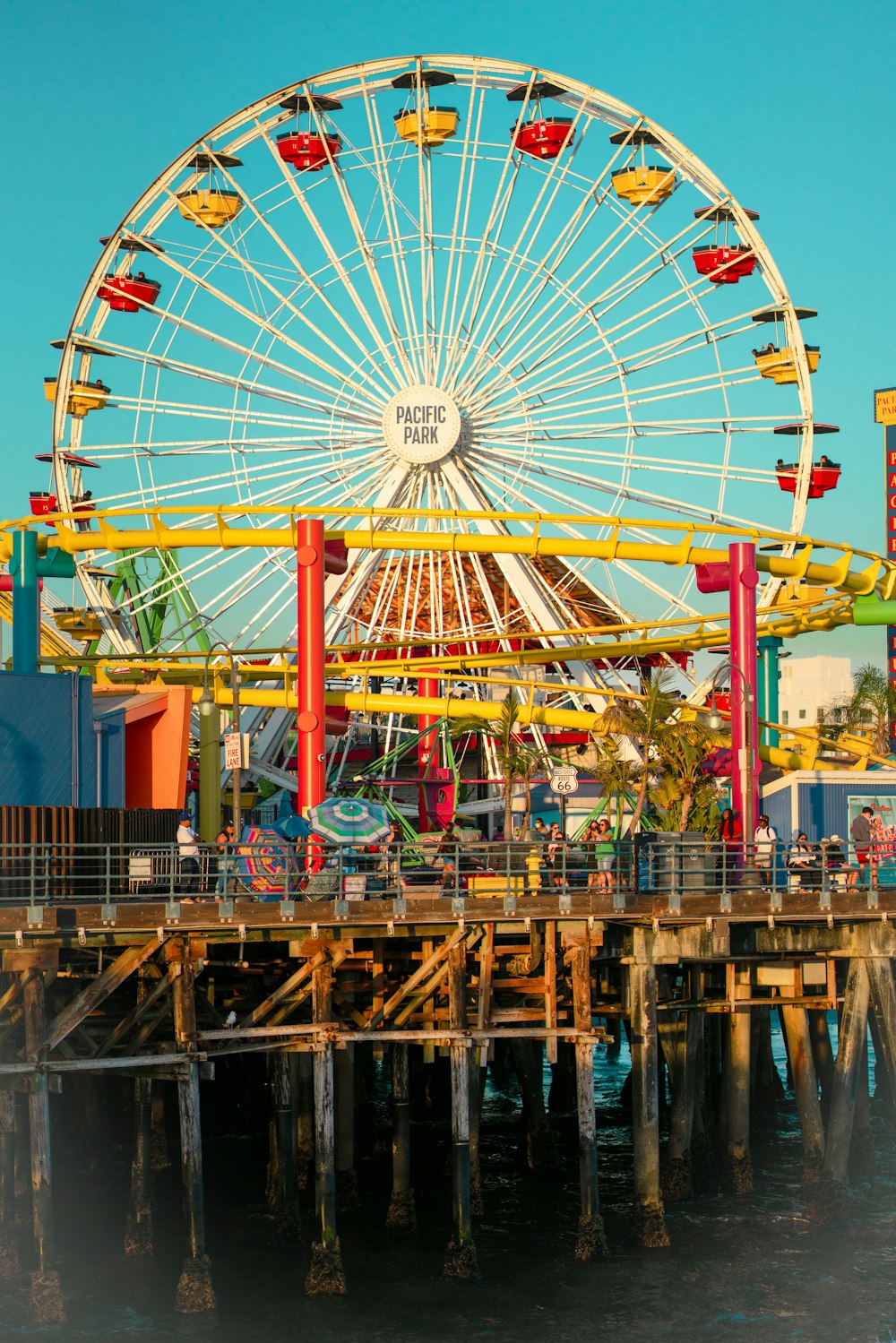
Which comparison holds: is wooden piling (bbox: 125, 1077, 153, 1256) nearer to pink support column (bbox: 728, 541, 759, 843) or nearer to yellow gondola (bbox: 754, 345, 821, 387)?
pink support column (bbox: 728, 541, 759, 843)

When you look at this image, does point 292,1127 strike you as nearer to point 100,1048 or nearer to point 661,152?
point 100,1048

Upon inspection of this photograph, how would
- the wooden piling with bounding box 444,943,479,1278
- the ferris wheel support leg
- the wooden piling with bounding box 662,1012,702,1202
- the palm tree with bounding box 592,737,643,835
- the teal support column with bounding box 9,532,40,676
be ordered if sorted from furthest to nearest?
the palm tree with bounding box 592,737,643,835 → the teal support column with bounding box 9,532,40,676 → the ferris wheel support leg → the wooden piling with bounding box 662,1012,702,1202 → the wooden piling with bounding box 444,943,479,1278

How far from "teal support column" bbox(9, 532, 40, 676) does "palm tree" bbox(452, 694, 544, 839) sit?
12.7 m

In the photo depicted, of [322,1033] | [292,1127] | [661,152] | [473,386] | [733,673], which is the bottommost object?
[292,1127]

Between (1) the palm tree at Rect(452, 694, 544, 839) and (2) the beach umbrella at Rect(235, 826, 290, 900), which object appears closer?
(2) the beach umbrella at Rect(235, 826, 290, 900)

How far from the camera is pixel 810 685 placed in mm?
163250

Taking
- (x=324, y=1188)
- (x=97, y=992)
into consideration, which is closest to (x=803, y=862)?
(x=324, y=1188)

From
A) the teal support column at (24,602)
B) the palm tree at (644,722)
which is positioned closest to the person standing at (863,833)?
the palm tree at (644,722)

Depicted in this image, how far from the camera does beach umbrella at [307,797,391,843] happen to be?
88.3ft

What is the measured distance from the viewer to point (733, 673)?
35844mm

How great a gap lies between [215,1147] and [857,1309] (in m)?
13.5

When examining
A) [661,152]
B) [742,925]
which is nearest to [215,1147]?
[742,925]

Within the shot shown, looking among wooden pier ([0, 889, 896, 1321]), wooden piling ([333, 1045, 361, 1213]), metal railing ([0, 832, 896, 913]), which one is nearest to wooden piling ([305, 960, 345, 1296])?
wooden pier ([0, 889, 896, 1321])

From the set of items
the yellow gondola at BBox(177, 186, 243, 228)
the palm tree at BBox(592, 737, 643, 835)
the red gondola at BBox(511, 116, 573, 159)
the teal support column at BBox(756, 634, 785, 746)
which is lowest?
the palm tree at BBox(592, 737, 643, 835)
